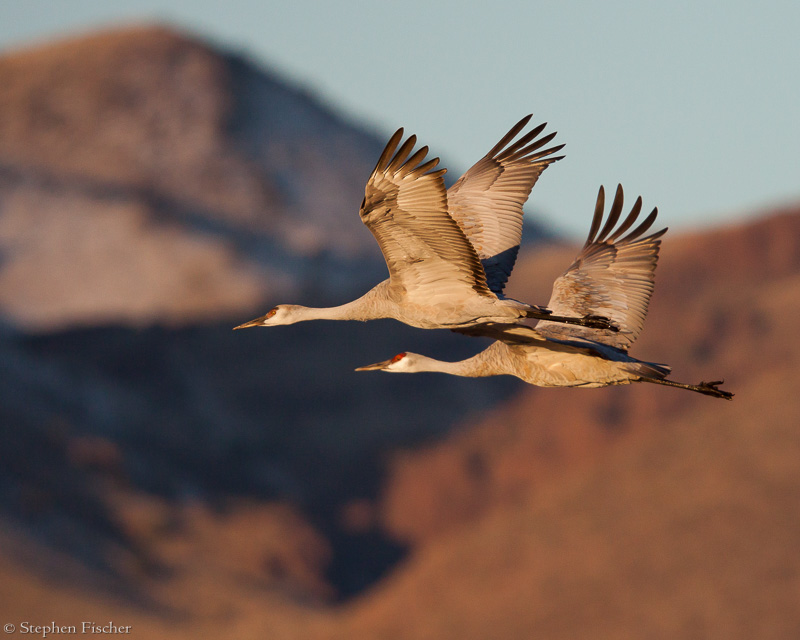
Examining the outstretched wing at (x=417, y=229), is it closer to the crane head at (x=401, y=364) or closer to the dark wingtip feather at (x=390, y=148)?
the dark wingtip feather at (x=390, y=148)

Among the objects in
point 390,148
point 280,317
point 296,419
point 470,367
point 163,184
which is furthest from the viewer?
point 163,184

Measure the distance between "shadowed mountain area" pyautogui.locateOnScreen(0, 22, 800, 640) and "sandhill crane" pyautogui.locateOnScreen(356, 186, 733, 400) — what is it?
15.9 m

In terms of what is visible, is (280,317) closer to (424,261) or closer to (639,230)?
(424,261)

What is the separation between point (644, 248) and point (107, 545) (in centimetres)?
2924

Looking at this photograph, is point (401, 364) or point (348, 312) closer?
point (348, 312)

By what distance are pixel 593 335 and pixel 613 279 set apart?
1.01m

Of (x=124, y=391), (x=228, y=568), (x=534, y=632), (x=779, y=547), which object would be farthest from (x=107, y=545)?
(x=779, y=547)

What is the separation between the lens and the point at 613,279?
43.5 feet

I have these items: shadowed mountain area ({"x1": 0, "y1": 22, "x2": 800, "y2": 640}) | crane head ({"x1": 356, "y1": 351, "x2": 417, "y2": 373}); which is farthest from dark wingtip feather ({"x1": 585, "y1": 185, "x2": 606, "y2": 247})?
shadowed mountain area ({"x1": 0, "y1": 22, "x2": 800, "y2": 640})

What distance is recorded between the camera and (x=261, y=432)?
51.7m

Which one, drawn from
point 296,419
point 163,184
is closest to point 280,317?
point 296,419

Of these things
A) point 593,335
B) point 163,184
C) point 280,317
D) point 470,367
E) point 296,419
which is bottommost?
point 470,367

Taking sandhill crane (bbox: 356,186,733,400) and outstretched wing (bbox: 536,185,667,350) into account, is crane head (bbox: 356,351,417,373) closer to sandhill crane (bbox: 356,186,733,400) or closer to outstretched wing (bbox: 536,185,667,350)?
sandhill crane (bbox: 356,186,733,400)

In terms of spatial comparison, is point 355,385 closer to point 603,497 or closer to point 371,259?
point 371,259
